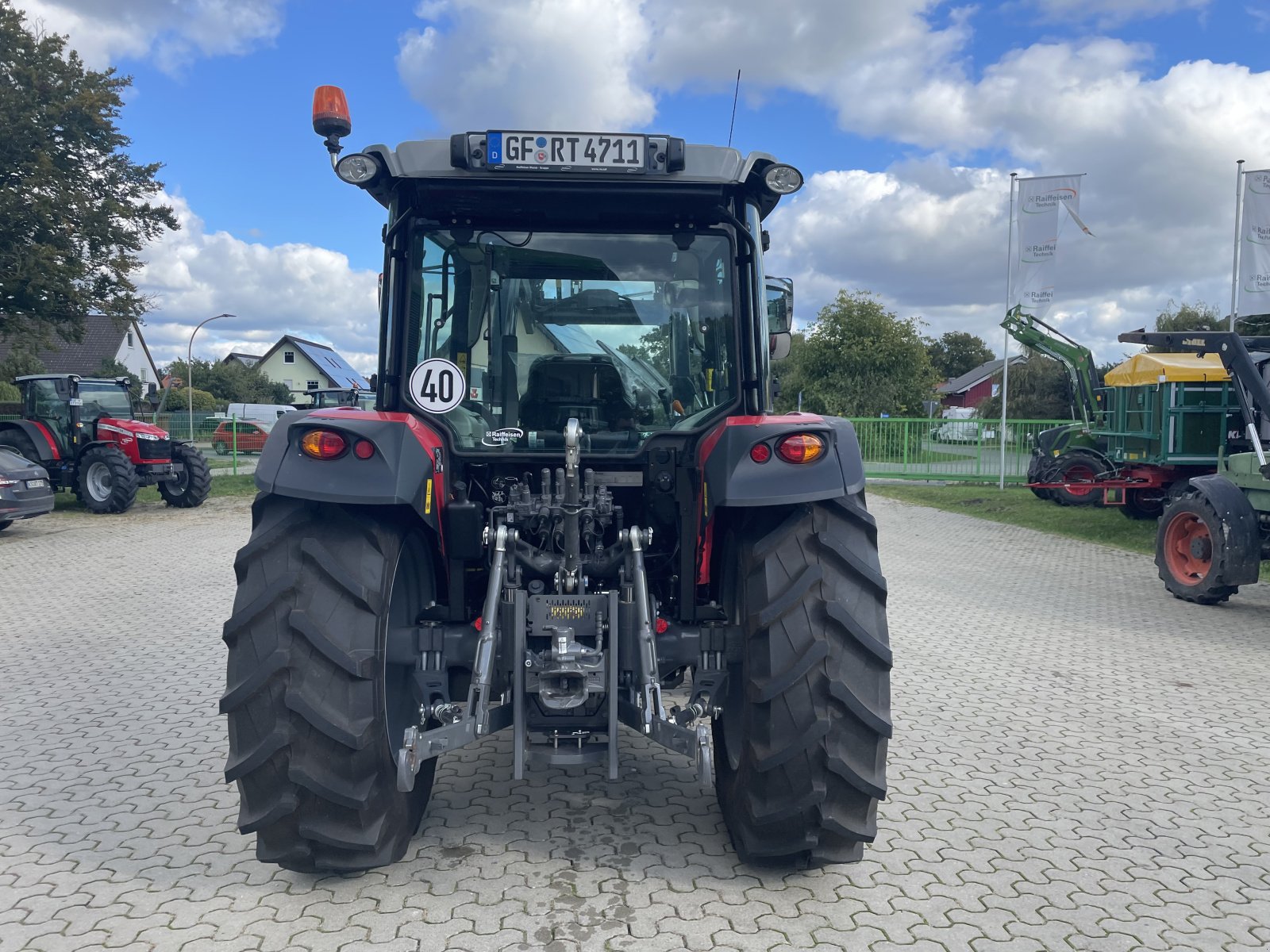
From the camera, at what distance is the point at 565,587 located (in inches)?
137

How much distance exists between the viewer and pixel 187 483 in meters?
17.9

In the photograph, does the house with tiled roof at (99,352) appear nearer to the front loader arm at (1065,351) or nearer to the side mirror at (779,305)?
the front loader arm at (1065,351)

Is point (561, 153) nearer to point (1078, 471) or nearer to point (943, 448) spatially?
point (1078, 471)

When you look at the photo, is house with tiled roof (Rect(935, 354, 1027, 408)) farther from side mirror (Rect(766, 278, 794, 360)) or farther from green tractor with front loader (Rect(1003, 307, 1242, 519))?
side mirror (Rect(766, 278, 794, 360))

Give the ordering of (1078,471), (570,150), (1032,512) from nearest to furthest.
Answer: (570,150) < (1078,471) < (1032,512)

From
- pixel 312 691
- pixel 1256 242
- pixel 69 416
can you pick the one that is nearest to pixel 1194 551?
pixel 312 691

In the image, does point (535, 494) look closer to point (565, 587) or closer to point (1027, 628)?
point (565, 587)

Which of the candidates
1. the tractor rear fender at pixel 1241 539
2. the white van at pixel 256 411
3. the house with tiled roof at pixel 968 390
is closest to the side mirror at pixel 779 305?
the tractor rear fender at pixel 1241 539

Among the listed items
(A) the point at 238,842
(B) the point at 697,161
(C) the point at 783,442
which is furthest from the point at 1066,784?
(A) the point at 238,842

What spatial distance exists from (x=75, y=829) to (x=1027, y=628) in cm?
720

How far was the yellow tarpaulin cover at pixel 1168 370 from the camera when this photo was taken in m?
12.6

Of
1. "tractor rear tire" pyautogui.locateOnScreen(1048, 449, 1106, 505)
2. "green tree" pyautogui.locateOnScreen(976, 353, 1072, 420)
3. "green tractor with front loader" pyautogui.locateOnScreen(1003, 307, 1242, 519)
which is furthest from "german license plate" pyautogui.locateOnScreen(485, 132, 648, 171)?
"green tree" pyautogui.locateOnScreen(976, 353, 1072, 420)

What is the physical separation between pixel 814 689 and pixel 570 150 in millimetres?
2078

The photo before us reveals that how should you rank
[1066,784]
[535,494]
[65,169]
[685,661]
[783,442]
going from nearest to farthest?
[783,442]
[685,661]
[535,494]
[1066,784]
[65,169]
